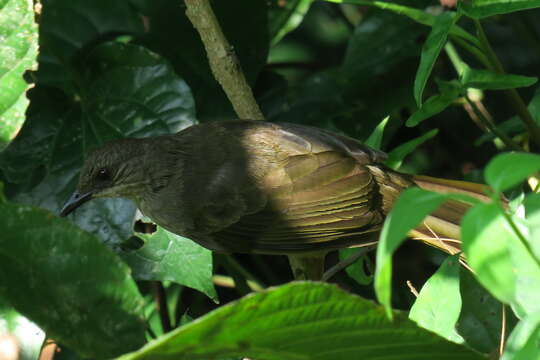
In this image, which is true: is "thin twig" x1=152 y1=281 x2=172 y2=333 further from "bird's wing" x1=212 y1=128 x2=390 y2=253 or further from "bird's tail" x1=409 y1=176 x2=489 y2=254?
"bird's tail" x1=409 y1=176 x2=489 y2=254

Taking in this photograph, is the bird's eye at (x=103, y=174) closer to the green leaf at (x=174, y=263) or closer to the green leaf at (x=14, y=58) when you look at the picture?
the green leaf at (x=174, y=263)

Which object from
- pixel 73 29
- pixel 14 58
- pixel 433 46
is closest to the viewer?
pixel 433 46

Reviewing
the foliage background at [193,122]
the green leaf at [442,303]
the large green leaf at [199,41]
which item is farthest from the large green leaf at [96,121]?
the green leaf at [442,303]

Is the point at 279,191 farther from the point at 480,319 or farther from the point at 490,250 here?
the point at 490,250

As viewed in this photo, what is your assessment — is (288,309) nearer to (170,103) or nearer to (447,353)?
(447,353)

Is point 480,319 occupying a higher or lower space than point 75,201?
lower

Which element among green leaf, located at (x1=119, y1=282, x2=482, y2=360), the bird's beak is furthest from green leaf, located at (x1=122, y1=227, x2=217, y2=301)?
green leaf, located at (x1=119, y1=282, x2=482, y2=360)

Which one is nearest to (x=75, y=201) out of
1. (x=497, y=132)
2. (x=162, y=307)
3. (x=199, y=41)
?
(x=162, y=307)
